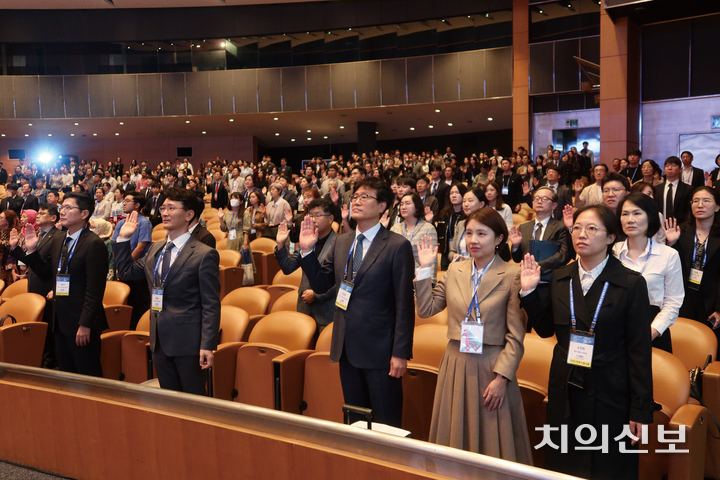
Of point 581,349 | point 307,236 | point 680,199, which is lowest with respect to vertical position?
point 581,349

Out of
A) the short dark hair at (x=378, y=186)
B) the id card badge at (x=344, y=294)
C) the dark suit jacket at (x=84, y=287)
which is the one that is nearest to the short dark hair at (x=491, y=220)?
the short dark hair at (x=378, y=186)

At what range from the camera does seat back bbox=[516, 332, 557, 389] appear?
2.51 meters

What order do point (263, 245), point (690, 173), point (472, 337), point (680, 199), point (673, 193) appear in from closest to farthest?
point (472, 337), point (680, 199), point (673, 193), point (263, 245), point (690, 173)

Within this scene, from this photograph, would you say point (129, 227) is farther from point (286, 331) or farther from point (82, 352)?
point (286, 331)

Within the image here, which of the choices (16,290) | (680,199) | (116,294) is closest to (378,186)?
(116,294)

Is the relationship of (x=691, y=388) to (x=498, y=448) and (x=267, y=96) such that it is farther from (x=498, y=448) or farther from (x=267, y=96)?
(x=267, y=96)

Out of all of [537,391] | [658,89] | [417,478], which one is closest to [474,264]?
[537,391]

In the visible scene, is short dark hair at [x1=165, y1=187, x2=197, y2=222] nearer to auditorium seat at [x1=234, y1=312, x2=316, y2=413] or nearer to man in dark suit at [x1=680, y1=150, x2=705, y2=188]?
auditorium seat at [x1=234, y1=312, x2=316, y2=413]

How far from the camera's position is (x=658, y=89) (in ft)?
31.7

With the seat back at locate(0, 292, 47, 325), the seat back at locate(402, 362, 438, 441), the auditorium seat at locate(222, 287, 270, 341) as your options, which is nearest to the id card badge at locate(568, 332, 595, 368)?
the seat back at locate(402, 362, 438, 441)

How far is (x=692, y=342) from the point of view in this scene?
2.63 metres

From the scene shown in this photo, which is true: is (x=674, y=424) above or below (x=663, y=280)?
below

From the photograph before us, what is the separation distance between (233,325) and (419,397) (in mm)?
1284

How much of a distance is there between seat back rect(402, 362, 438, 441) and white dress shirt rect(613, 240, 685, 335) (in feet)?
3.25
